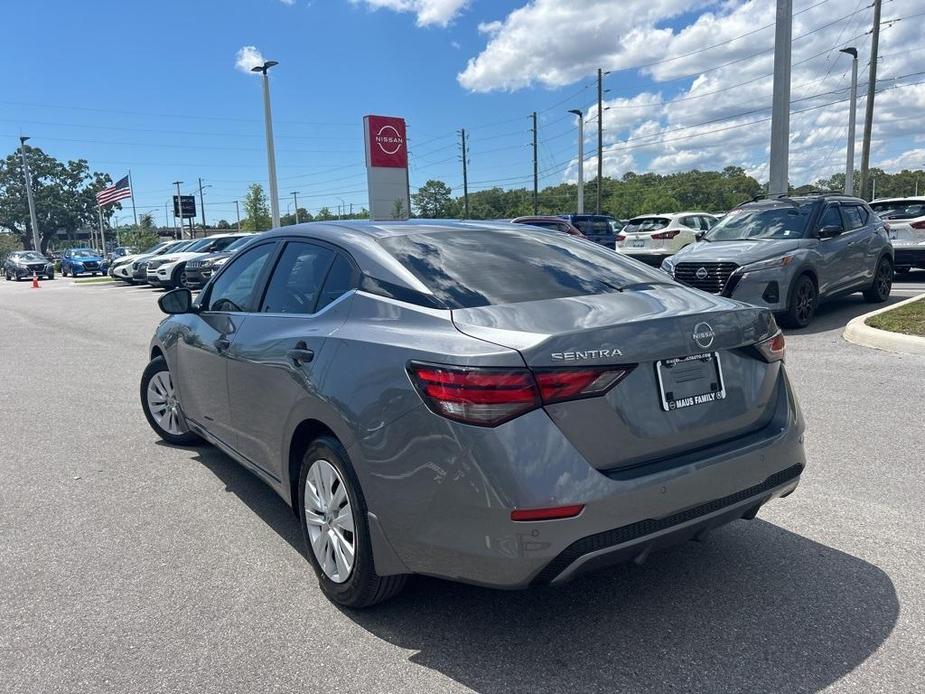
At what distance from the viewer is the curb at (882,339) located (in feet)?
25.1

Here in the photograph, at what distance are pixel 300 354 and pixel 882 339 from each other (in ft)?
24.1

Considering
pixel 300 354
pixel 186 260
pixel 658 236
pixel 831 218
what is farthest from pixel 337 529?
pixel 186 260

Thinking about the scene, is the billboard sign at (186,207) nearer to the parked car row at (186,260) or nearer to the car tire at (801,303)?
the parked car row at (186,260)

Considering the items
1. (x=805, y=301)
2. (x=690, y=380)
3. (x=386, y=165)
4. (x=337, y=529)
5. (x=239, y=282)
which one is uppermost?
(x=386, y=165)

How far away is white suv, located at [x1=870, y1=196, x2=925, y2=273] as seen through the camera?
14422 mm

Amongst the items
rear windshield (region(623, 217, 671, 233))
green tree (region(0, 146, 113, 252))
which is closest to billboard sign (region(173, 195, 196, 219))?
green tree (region(0, 146, 113, 252))

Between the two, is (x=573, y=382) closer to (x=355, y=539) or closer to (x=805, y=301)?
(x=355, y=539)

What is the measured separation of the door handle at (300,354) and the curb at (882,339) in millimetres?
7038

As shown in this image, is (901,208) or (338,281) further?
(901,208)

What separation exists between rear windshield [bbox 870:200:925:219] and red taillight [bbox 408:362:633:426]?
15.4 metres

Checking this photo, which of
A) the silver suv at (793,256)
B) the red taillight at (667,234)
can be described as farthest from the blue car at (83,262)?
the silver suv at (793,256)

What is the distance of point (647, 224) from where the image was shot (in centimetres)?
1975

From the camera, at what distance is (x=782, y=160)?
17.6 meters

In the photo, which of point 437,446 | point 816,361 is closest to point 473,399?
point 437,446
